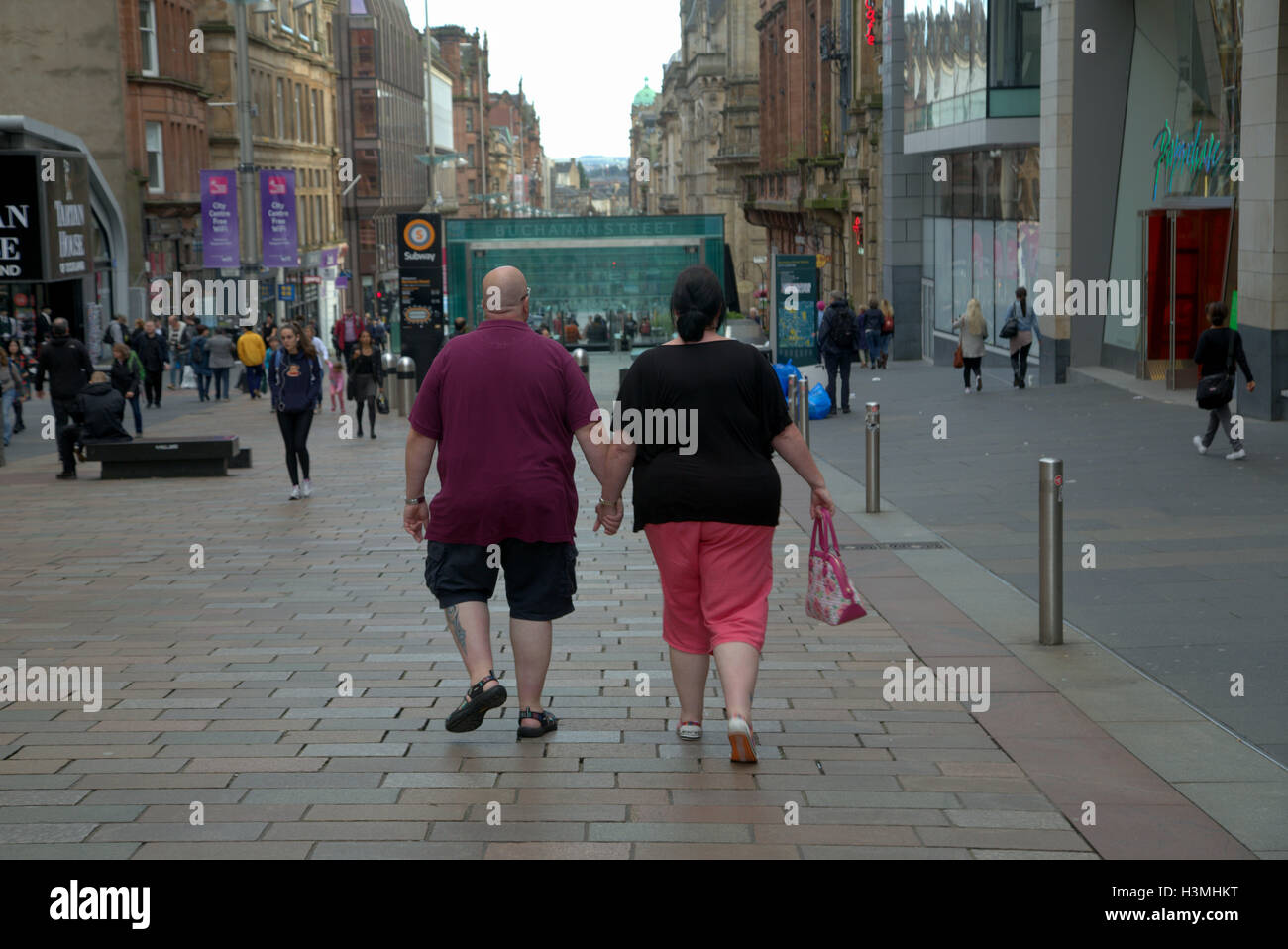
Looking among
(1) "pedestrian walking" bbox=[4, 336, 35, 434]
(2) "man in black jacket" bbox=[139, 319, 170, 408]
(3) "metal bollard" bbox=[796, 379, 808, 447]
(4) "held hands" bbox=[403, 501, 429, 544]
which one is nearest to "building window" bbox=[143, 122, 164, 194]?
(1) "pedestrian walking" bbox=[4, 336, 35, 434]

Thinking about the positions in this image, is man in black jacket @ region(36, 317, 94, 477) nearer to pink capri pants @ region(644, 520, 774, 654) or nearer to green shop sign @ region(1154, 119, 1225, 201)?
pink capri pants @ region(644, 520, 774, 654)

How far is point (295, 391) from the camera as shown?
14297 mm

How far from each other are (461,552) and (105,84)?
41.6 meters

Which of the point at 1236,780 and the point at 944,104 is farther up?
the point at 944,104

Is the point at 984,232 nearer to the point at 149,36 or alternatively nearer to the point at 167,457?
the point at 167,457

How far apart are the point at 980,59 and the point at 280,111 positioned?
40167 mm

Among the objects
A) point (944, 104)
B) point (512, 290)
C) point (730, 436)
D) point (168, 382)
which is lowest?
point (168, 382)

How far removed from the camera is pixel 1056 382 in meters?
25.6

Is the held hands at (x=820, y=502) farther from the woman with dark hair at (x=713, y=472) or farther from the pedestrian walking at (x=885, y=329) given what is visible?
the pedestrian walking at (x=885, y=329)

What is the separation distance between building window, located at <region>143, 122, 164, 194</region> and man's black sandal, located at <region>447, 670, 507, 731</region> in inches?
1692

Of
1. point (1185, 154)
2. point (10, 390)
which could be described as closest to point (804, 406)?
point (1185, 154)

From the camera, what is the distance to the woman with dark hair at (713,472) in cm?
576
